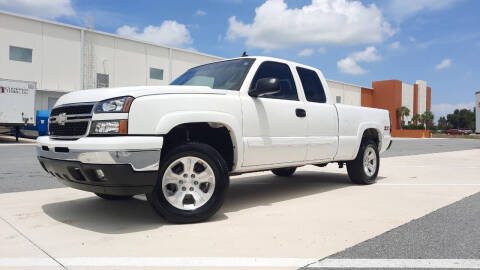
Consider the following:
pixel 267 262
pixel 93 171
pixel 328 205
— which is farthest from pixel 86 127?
pixel 328 205

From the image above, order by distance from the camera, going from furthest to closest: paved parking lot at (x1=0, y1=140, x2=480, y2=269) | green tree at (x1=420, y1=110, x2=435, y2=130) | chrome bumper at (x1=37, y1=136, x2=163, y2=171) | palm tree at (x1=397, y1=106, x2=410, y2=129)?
green tree at (x1=420, y1=110, x2=435, y2=130), palm tree at (x1=397, y1=106, x2=410, y2=129), chrome bumper at (x1=37, y1=136, x2=163, y2=171), paved parking lot at (x1=0, y1=140, x2=480, y2=269)

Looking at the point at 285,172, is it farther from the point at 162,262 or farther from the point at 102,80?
the point at 102,80

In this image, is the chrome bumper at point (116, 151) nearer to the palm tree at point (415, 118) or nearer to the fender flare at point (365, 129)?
the fender flare at point (365, 129)

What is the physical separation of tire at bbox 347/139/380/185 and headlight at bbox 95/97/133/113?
4.37 meters

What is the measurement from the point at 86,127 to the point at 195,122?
106cm

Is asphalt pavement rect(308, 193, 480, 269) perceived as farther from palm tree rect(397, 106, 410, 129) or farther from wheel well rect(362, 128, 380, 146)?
palm tree rect(397, 106, 410, 129)

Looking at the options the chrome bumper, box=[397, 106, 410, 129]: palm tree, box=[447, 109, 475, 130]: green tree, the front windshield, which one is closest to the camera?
the chrome bumper

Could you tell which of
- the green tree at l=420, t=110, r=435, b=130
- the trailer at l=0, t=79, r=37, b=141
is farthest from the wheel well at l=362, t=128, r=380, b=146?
the green tree at l=420, t=110, r=435, b=130

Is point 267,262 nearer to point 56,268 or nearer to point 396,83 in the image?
point 56,268

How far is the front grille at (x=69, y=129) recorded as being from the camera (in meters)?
3.84

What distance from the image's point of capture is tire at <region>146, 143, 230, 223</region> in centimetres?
391

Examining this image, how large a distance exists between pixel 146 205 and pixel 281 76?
2.48m

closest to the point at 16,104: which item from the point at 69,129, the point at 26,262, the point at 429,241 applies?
the point at 69,129

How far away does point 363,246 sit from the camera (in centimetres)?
336
